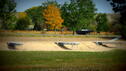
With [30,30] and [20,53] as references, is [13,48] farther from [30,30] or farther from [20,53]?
[30,30]

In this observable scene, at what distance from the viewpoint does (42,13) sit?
4.29ft

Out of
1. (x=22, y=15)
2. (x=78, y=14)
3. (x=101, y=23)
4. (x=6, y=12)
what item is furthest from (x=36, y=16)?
(x=101, y=23)

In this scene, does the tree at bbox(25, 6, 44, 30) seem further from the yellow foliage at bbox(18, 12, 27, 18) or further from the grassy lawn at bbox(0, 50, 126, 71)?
the grassy lawn at bbox(0, 50, 126, 71)

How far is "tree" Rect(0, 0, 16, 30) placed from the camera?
3.55ft

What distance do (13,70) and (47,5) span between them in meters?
0.53

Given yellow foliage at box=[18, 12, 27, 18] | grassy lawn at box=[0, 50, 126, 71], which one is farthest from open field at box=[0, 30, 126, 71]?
yellow foliage at box=[18, 12, 27, 18]

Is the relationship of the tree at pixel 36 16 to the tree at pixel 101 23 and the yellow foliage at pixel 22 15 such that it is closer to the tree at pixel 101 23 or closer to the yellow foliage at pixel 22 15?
the yellow foliage at pixel 22 15

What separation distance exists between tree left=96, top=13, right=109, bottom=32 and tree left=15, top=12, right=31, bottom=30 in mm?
493

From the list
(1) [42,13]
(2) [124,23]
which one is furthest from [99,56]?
(1) [42,13]

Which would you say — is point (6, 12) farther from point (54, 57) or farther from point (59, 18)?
point (54, 57)

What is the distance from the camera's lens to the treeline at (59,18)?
1.17 meters

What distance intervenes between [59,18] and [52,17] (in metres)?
0.05

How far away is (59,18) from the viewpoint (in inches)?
51.8

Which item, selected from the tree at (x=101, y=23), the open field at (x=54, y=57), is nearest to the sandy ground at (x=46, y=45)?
the open field at (x=54, y=57)
